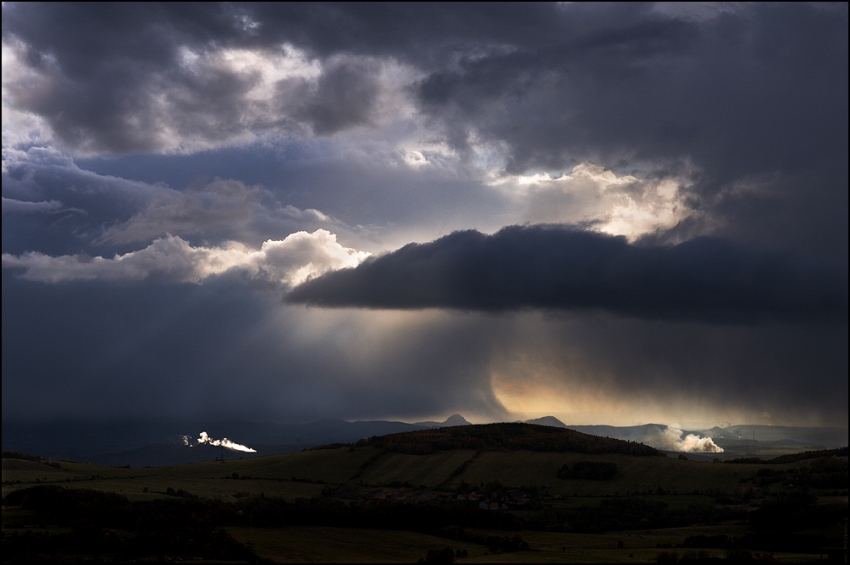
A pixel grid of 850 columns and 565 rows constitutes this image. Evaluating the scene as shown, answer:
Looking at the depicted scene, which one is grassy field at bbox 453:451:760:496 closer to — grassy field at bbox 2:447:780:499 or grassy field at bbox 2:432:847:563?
grassy field at bbox 2:447:780:499

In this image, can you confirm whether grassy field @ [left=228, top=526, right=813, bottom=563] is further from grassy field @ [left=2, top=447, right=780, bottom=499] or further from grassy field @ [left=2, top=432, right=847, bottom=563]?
grassy field @ [left=2, top=447, right=780, bottom=499]

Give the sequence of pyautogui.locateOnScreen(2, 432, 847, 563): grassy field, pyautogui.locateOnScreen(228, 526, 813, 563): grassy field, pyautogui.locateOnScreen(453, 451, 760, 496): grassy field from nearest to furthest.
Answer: pyautogui.locateOnScreen(228, 526, 813, 563): grassy field, pyautogui.locateOnScreen(2, 432, 847, 563): grassy field, pyautogui.locateOnScreen(453, 451, 760, 496): grassy field

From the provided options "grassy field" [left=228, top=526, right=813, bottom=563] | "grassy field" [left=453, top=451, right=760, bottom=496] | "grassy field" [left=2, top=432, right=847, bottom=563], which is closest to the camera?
"grassy field" [left=228, top=526, right=813, bottom=563]

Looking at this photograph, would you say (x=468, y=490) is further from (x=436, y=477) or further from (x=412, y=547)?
(x=412, y=547)

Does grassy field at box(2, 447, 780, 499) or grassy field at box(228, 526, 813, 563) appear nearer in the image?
grassy field at box(228, 526, 813, 563)

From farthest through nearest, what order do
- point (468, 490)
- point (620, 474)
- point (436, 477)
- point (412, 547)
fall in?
1. point (436, 477)
2. point (620, 474)
3. point (468, 490)
4. point (412, 547)

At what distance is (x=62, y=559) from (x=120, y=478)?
116 metres

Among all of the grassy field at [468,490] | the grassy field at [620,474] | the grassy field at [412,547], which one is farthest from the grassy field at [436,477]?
the grassy field at [412,547]

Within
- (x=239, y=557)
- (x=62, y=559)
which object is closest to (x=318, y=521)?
(x=239, y=557)

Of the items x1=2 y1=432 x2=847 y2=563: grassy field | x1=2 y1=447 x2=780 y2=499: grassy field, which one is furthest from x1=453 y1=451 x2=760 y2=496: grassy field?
x1=2 y1=432 x2=847 y2=563: grassy field

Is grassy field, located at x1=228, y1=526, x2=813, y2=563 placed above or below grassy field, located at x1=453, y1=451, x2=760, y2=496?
below

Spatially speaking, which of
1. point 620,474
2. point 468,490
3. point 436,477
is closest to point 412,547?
point 468,490

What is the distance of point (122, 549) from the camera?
67.5 m

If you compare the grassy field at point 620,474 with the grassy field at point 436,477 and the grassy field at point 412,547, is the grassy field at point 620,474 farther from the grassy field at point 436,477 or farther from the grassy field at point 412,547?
the grassy field at point 412,547
